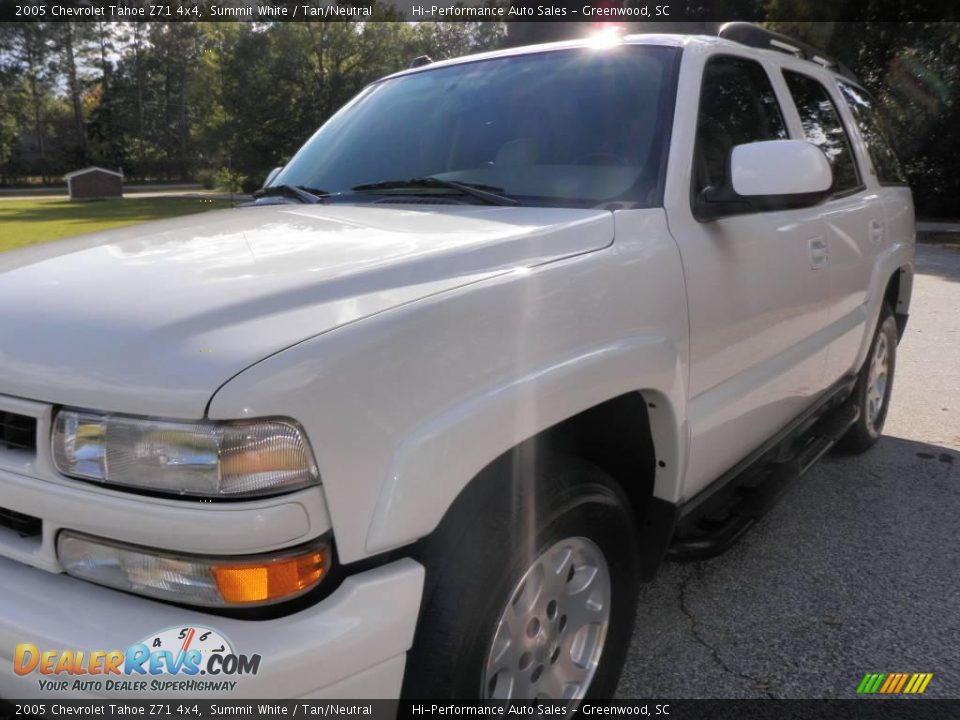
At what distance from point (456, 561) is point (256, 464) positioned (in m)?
0.45

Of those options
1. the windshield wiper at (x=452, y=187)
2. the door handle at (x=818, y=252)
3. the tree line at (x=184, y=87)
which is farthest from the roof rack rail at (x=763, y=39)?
the tree line at (x=184, y=87)

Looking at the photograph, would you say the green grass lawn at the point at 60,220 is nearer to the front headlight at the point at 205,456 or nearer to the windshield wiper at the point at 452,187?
the windshield wiper at the point at 452,187

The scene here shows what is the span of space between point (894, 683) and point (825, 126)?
2426mm

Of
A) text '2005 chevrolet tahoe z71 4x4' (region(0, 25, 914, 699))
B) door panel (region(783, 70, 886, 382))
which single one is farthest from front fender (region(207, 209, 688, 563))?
door panel (region(783, 70, 886, 382))

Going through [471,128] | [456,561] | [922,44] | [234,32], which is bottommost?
[456,561]

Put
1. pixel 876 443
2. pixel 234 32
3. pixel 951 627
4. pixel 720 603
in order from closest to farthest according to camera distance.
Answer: pixel 951 627 → pixel 720 603 → pixel 876 443 → pixel 234 32

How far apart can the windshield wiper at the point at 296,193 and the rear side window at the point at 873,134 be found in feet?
9.12

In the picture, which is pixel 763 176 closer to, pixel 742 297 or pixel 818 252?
pixel 742 297

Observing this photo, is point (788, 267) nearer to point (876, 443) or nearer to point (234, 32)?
point (876, 443)

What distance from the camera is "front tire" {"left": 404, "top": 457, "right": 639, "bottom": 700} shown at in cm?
151

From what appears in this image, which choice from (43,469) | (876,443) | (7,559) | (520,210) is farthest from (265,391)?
(876,443)

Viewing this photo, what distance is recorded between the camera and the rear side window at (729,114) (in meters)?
2.56

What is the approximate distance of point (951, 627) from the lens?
269 cm

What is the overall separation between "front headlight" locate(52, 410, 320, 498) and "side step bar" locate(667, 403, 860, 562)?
145cm
